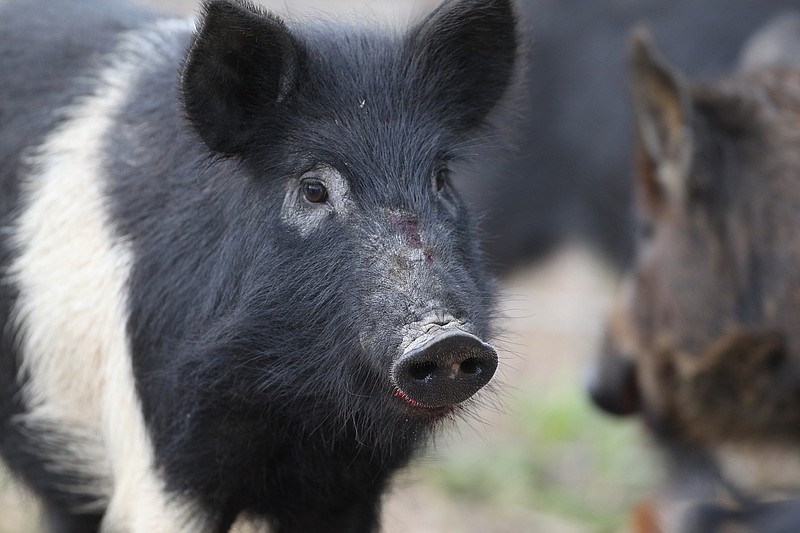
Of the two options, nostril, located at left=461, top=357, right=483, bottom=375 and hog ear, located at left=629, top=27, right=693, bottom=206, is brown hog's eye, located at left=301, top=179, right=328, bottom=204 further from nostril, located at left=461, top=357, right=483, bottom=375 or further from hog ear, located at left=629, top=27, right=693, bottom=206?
hog ear, located at left=629, top=27, right=693, bottom=206

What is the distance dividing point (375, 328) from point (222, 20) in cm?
83

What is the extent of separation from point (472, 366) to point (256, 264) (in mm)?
706

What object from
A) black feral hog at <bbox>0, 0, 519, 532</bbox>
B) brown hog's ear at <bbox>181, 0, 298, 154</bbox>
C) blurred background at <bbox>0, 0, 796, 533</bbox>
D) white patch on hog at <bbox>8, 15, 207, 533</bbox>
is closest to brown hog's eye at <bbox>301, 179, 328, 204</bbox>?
black feral hog at <bbox>0, 0, 519, 532</bbox>

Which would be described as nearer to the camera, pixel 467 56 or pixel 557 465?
pixel 467 56

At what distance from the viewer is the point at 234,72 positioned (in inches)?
119

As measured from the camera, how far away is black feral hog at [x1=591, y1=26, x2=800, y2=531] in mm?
4375

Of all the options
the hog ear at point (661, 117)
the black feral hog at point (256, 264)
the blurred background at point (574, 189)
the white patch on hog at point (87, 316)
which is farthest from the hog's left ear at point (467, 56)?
the blurred background at point (574, 189)

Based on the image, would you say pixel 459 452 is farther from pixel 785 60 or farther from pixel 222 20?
pixel 222 20

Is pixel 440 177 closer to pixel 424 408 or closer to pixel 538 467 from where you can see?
pixel 424 408

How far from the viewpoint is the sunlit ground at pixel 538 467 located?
6.02 meters

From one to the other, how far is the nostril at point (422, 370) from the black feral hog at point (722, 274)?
1884 millimetres

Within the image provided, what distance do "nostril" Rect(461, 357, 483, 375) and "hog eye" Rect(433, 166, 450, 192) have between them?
63 cm

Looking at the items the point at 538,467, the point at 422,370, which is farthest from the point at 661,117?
the point at 538,467

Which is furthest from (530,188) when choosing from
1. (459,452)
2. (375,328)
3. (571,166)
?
(375,328)
